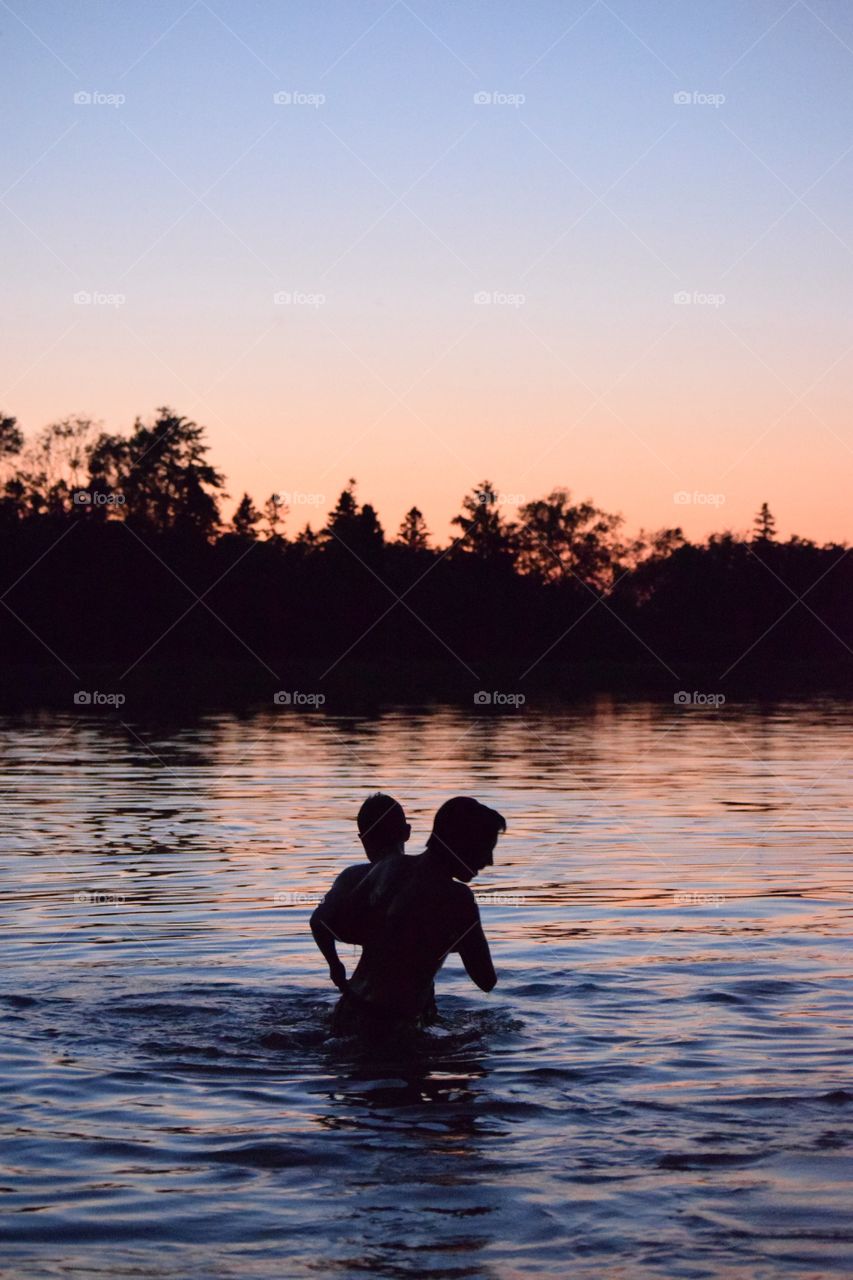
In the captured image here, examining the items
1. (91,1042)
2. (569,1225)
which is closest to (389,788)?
(91,1042)

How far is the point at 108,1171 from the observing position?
276 inches

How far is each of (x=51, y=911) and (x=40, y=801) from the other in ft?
31.2

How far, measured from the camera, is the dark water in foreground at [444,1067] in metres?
6.10

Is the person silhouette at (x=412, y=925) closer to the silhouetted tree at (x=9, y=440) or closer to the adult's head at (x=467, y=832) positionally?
the adult's head at (x=467, y=832)

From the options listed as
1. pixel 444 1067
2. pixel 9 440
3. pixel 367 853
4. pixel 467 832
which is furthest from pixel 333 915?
pixel 9 440

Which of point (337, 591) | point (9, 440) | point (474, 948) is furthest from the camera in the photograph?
point (9, 440)

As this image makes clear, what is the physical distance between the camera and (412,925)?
870 cm

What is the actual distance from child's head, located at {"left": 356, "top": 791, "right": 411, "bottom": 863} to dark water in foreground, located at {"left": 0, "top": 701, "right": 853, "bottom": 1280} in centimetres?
119

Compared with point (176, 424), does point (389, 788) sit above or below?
below

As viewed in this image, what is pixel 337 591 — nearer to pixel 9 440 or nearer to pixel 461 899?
pixel 9 440

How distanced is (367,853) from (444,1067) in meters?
1.24

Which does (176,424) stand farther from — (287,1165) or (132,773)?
(287,1165)

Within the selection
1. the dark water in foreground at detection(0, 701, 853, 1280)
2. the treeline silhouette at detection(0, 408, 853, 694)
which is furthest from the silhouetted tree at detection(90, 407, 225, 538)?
the dark water in foreground at detection(0, 701, 853, 1280)

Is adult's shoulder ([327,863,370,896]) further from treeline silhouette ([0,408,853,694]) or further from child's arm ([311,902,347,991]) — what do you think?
treeline silhouette ([0,408,853,694])
